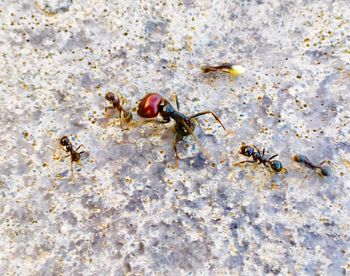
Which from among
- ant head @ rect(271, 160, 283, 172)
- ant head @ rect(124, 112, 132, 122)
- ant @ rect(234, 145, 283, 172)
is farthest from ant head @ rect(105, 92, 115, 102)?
ant head @ rect(271, 160, 283, 172)

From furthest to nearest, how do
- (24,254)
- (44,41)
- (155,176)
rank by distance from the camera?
1. (44,41)
2. (155,176)
3. (24,254)

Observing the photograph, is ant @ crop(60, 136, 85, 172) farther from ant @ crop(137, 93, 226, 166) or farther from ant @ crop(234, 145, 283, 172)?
ant @ crop(234, 145, 283, 172)

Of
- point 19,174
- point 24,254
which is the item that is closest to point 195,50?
point 19,174

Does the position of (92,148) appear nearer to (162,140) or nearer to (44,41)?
(162,140)

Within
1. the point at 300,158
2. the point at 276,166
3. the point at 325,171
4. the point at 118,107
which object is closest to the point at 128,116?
the point at 118,107

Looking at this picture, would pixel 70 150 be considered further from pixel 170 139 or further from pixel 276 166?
pixel 276 166

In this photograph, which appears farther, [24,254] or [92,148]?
[92,148]
